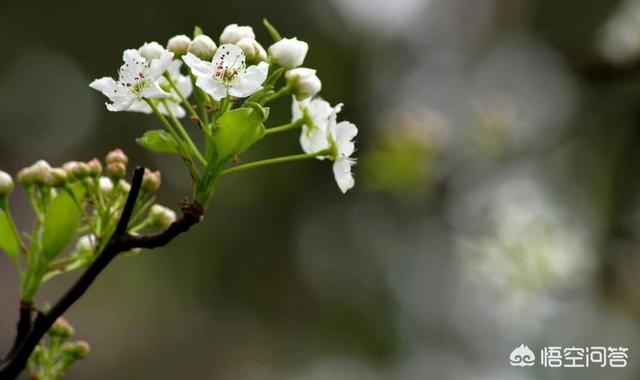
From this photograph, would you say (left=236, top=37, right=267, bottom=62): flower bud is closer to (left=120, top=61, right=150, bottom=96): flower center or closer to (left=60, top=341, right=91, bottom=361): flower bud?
(left=120, top=61, right=150, bottom=96): flower center

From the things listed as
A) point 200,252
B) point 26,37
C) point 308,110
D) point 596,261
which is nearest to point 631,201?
point 596,261

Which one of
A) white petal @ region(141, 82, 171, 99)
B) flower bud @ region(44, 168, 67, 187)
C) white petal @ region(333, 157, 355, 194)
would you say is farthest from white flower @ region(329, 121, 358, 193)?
flower bud @ region(44, 168, 67, 187)

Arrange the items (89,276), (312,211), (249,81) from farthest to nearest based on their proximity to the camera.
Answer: (312,211) → (249,81) → (89,276)

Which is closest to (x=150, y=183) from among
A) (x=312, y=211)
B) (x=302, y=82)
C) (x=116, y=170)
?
(x=116, y=170)

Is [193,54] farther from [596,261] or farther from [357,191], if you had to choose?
[357,191]

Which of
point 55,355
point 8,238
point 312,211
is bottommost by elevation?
point 55,355

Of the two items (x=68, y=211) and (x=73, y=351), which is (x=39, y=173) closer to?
(x=68, y=211)

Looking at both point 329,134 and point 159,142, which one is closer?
point 159,142
